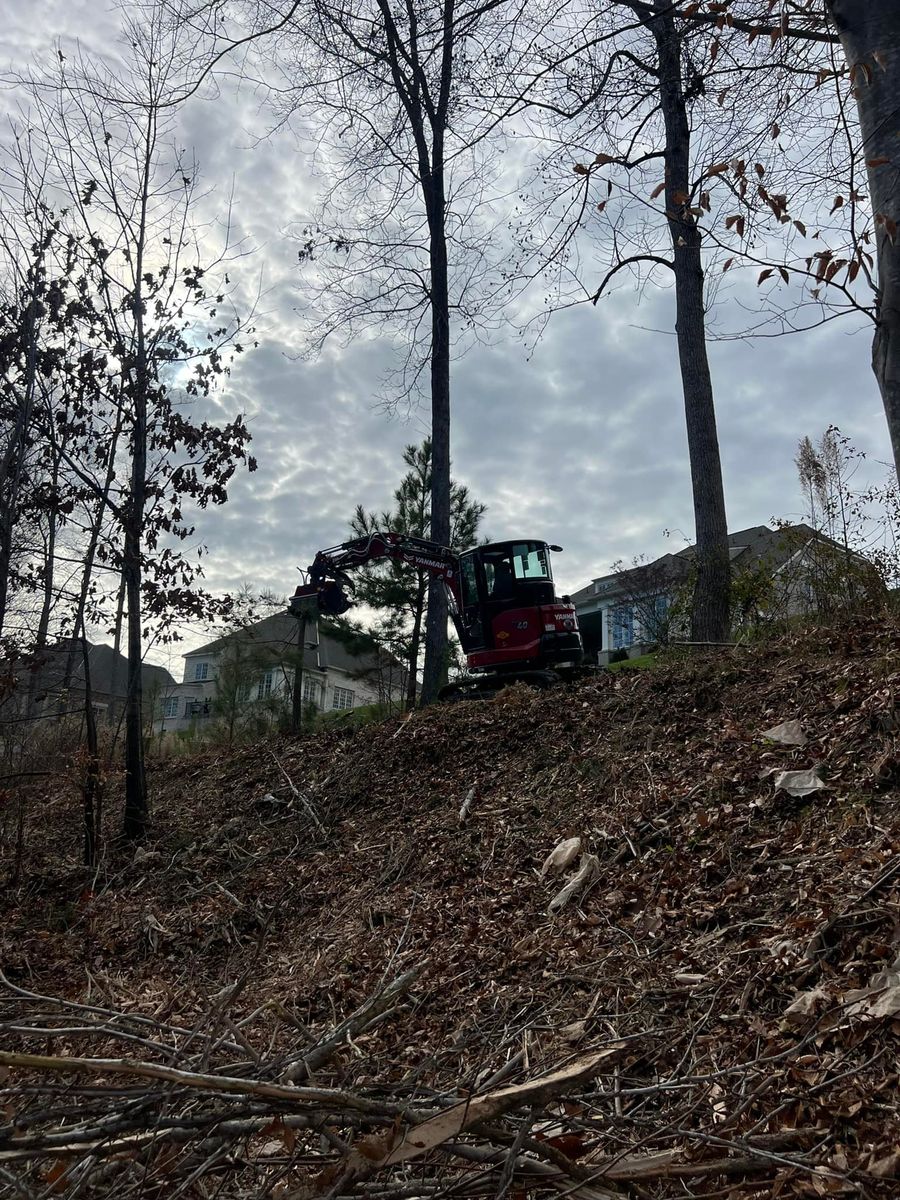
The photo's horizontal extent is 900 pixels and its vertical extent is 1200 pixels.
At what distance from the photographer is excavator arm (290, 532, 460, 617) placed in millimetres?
12734

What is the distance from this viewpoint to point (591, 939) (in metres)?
4.82

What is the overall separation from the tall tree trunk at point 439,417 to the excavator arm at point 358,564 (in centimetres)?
70

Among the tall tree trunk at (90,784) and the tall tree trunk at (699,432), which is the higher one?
the tall tree trunk at (699,432)

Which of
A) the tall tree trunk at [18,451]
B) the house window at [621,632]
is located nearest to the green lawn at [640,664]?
the tall tree trunk at [18,451]

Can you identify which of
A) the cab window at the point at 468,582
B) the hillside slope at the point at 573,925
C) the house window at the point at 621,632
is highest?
the house window at the point at 621,632

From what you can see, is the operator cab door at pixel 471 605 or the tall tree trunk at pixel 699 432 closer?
the tall tree trunk at pixel 699 432

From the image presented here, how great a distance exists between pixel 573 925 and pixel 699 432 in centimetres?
886

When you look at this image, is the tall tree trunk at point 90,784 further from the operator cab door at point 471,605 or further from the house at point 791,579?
the house at point 791,579

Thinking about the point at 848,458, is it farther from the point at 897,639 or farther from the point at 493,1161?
the point at 493,1161

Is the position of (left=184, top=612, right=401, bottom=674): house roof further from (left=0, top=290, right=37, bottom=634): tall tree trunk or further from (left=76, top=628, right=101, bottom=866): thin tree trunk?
(left=0, top=290, right=37, bottom=634): tall tree trunk

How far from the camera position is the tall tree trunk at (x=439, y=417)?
14.4 meters

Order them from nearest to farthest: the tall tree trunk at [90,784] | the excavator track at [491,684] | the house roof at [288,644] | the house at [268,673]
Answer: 1. the tall tree trunk at [90,784]
2. the excavator track at [491,684]
3. the house roof at [288,644]
4. the house at [268,673]

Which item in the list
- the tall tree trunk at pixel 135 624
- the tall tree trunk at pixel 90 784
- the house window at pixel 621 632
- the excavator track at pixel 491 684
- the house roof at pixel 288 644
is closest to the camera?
the tall tree trunk at pixel 90 784

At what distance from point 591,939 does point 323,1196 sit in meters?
2.86
